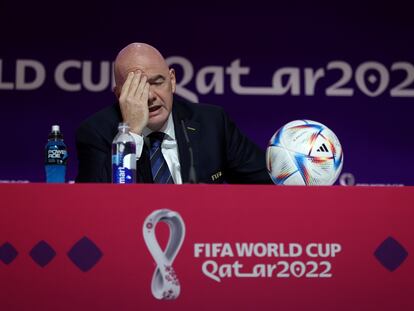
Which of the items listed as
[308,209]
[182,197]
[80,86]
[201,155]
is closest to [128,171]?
[182,197]

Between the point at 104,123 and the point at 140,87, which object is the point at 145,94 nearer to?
the point at 140,87

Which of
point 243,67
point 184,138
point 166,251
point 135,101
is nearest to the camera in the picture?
point 166,251

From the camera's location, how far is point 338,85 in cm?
348

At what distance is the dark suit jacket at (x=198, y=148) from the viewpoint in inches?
85.4

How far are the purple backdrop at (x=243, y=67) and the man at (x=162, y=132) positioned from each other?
1.01 m

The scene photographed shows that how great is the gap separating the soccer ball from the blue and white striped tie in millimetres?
431

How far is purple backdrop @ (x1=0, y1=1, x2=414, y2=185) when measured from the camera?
342cm

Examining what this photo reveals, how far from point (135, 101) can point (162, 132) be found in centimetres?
17

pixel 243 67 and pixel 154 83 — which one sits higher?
pixel 243 67

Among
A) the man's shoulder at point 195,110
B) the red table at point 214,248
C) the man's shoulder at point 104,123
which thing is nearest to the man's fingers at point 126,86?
the man's shoulder at point 104,123

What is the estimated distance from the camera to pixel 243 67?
11.4 feet

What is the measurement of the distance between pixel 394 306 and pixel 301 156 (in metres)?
0.48

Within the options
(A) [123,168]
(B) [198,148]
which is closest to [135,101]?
(B) [198,148]

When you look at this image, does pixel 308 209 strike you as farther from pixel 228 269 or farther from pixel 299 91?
pixel 299 91
